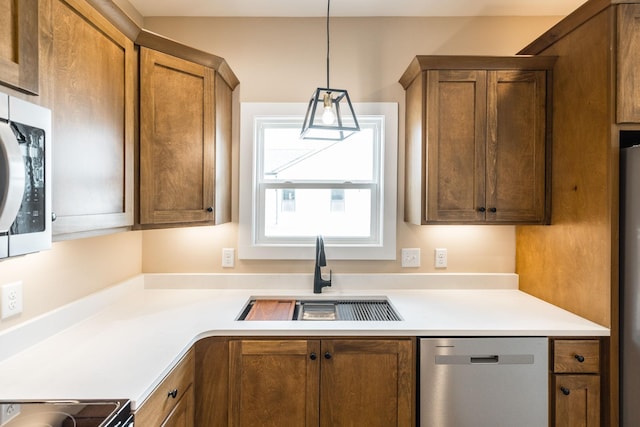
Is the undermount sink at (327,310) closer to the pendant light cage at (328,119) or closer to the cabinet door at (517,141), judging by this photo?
the cabinet door at (517,141)

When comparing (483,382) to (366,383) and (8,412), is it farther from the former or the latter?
(8,412)

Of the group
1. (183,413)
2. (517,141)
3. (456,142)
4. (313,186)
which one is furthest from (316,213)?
(183,413)

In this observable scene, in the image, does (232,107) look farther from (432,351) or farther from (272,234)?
(432,351)

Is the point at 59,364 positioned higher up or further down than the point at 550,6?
further down

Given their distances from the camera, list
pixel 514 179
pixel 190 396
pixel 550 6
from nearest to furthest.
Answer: pixel 190 396, pixel 514 179, pixel 550 6

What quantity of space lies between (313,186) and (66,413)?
5.54ft

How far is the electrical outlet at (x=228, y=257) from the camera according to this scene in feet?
7.67

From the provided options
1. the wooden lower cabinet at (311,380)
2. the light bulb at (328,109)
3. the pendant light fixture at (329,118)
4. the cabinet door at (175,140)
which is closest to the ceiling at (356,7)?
the pendant light fixture at (329,118)

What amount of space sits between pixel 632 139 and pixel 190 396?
2255mm

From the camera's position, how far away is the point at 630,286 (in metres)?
1.58

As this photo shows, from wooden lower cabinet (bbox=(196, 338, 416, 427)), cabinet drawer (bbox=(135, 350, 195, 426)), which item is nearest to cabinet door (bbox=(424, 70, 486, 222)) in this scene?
wooden lower cabinet (bbox=(196, 338, 416, 427))

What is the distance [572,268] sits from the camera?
185cm

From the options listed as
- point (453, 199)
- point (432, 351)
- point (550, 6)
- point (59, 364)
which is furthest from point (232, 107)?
point (550, 6)

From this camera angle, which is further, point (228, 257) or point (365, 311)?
point (228, 257)
